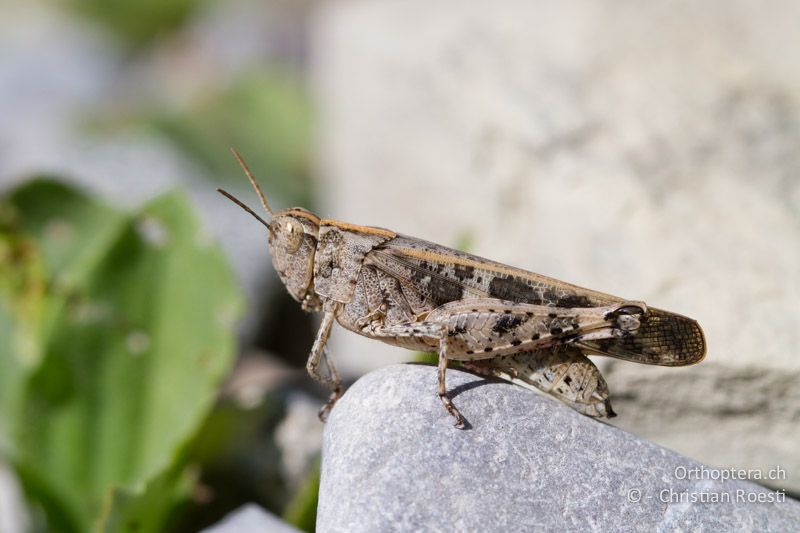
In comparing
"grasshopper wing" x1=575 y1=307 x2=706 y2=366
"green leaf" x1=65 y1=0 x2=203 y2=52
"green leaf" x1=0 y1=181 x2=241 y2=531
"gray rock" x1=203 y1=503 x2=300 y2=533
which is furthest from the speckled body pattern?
"green leaf" x1=65 y1=0 x2=203 y2=52

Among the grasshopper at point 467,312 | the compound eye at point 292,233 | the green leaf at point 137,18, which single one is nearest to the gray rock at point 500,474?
the grasshopper at point 467,312

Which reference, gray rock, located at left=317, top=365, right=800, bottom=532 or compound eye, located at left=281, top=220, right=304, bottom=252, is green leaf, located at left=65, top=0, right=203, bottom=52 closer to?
compound eye, located at left=281, top=220, right=304, bottom=252

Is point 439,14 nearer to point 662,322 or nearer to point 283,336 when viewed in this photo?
point 283,336

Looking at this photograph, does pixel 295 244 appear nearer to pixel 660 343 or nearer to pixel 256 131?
pixel 660 343

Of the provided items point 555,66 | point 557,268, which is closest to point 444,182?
point 555,66

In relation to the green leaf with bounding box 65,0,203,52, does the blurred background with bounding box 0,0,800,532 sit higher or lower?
lower

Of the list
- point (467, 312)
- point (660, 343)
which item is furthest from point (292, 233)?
point (660, 343)
